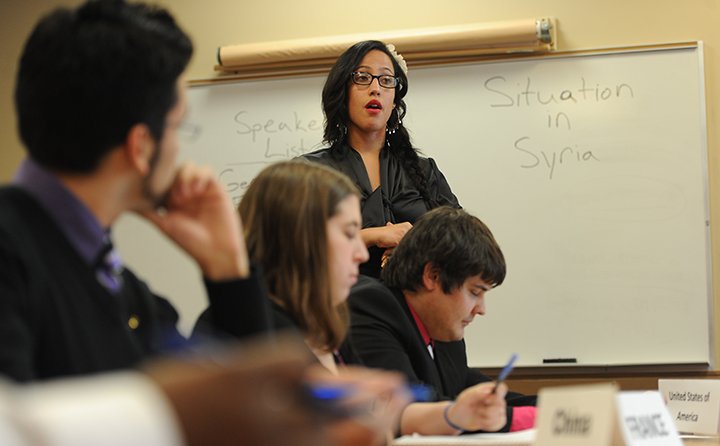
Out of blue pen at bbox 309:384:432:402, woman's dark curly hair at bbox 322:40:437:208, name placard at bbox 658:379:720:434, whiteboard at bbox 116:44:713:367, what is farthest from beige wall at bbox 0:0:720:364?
blue pen at bbox 309:384:432:402

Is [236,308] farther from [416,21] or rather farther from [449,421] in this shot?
[416,21]

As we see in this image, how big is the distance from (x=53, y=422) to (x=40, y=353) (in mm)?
710

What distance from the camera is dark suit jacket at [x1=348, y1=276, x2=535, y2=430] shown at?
2199mm

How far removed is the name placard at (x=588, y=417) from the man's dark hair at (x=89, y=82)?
0.60 meters

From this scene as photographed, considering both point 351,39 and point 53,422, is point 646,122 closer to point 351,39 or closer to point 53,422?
point 351,39

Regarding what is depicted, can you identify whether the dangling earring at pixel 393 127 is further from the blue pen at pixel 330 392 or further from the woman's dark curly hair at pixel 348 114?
the blue pen at pixel 330 392

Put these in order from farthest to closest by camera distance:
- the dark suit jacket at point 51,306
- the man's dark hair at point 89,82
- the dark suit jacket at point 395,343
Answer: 1. the dark suit jacket at point 395,343
2. the man's dark hair at point 89,82
3. the dark suit jacket at point 51,306

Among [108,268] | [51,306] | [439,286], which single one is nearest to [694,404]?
[439,286]

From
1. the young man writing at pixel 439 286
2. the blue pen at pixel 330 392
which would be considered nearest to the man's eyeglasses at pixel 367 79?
the young man writing at pixel 439 286

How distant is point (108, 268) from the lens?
3.81ft

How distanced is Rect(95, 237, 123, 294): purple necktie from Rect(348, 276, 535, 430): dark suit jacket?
3.15 feet

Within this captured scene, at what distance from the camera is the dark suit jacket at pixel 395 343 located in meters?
2.20

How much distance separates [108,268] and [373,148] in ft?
6.56

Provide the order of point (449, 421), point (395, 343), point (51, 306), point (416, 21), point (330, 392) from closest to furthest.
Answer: point (330, 392), point (51, 306), point (449, 421), point (395, 343), point (416, 21)
